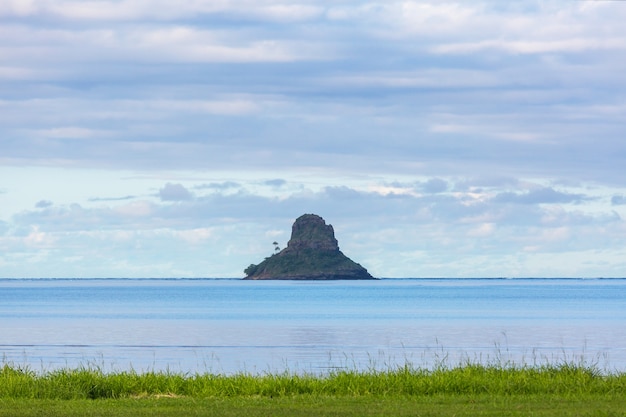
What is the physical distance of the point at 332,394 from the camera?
21547 millimetres

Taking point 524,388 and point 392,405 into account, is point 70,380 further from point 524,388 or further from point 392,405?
point 524,388

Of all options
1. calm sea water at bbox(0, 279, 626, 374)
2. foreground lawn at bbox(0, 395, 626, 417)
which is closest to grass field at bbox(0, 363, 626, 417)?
foreground lawn at bbox(0, 395, 626, 417)

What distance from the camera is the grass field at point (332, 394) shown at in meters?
18.7

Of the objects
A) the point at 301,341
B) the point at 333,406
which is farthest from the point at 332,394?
the point at 301,341

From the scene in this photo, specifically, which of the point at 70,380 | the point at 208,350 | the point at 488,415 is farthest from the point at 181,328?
the point at 488,415

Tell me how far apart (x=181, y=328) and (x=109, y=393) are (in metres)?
49.9

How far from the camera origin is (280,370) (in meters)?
39.7

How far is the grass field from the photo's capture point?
18.7m

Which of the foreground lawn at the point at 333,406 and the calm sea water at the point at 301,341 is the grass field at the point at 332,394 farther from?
the calm sea water at the point at 301,341

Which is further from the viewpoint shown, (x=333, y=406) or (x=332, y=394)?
(x=332, y=394)

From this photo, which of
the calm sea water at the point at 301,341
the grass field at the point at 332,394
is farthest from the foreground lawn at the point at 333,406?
the calm sea water at the point at 301,341

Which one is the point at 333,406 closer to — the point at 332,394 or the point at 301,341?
the point at 332,394

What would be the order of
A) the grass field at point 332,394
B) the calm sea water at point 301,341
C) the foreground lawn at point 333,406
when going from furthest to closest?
the calm sea water at point 301,341, the grass field at point 332,394, the foreground lawn at point 333,406

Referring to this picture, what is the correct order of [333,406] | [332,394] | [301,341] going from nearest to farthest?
[333,406]
[332,394]
[301,341]
